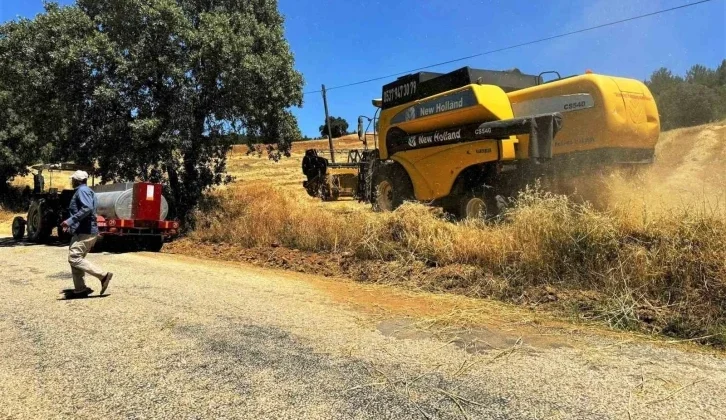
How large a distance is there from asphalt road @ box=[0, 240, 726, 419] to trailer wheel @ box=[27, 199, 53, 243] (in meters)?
10.6

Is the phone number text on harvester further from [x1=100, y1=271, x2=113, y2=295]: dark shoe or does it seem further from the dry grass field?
[x1=100, y1=271, x2=113, y2=295]: dark shoe

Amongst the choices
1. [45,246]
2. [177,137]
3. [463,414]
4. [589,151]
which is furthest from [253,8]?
[463,414]

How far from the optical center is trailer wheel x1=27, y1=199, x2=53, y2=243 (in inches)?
647

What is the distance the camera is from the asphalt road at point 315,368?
387 cm

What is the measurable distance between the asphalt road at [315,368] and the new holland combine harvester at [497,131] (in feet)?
15.7

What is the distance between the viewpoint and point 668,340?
17.5ft

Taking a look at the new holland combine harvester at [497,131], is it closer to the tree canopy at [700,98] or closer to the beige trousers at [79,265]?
the beige trousers at [79,265]

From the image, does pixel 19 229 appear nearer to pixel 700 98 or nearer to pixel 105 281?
pixel 105 281

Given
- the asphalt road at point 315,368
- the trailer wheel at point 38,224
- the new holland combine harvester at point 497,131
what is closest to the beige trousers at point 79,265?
the asphalt road at point 315,368

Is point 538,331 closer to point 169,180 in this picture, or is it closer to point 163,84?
point 163,84

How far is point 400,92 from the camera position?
41.9 feet

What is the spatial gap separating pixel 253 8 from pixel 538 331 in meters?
13.9

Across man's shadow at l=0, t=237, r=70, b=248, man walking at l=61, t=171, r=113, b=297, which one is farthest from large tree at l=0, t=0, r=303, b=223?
man walking at l=61, t=171, r=113, b=297

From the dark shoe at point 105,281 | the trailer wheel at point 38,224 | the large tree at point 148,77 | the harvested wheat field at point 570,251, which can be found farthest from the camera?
the trailer wheel at point 38,224
